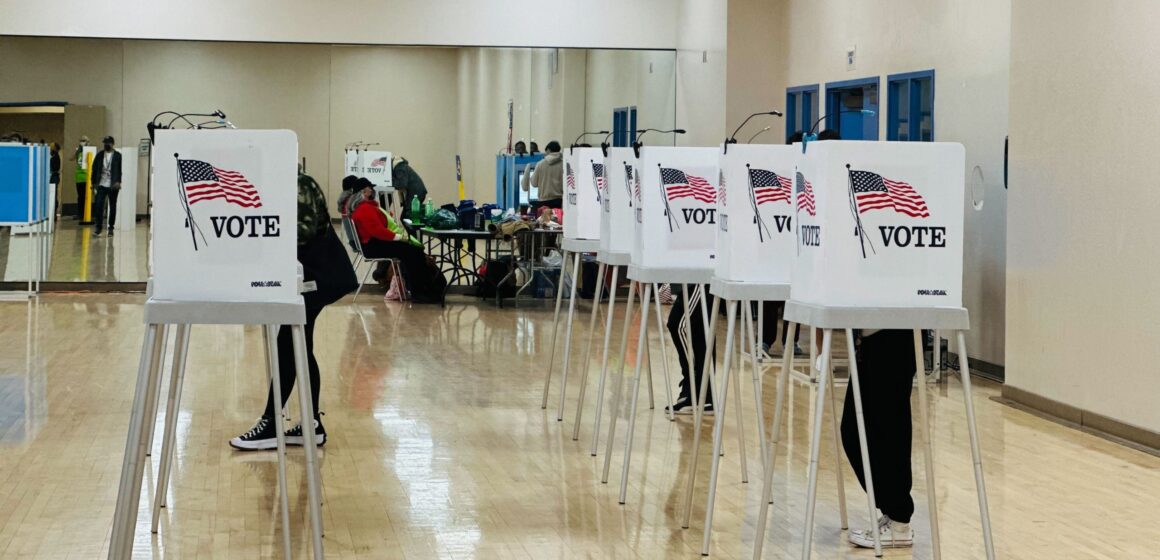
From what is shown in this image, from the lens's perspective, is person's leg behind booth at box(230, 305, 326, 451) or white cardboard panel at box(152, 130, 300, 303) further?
person's leg behind booth at box(230, 305, 326, 451)

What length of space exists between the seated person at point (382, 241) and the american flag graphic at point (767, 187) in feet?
29.3

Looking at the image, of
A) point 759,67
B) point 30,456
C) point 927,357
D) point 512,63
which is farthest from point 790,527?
point 512,63

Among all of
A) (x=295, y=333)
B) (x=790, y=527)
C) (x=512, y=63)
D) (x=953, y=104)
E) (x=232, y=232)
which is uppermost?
(x=512, y=63)

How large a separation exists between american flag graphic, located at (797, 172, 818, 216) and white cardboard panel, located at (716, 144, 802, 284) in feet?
2.25

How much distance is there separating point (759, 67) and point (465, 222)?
11.3ft

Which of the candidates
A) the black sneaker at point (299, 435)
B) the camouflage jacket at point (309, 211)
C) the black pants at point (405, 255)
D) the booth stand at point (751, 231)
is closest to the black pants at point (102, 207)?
the black pants at point (405, 255)

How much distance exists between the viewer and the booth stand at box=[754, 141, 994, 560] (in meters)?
4.00

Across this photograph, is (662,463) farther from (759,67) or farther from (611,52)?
(611,52)

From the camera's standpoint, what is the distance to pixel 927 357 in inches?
386

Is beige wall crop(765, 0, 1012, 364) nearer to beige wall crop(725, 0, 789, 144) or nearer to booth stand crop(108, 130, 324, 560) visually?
beige wall crop(725, 0, 789, 144)

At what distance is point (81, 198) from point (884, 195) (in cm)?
1373

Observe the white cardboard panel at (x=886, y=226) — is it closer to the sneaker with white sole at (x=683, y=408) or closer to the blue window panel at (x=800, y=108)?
the sneaker with white sole at (x=683, y=408)

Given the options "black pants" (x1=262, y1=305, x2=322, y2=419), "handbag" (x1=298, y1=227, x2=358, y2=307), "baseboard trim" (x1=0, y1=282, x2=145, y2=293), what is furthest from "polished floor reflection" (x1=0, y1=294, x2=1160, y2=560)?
"baseboard trim" (x1=0, y1=282, x2=145, y2=293)

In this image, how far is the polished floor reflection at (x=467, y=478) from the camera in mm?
5066
